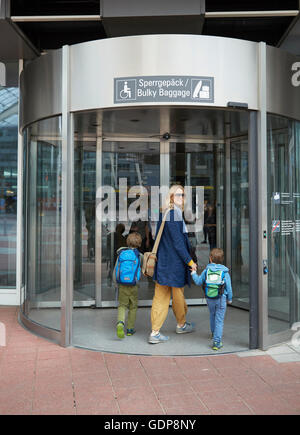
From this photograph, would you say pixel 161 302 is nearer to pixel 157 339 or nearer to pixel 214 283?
pixel 157 339

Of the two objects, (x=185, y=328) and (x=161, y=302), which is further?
(x=185, y=328)

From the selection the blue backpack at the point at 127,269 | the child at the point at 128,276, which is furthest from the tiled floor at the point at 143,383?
the blue backpack at the point at 127,269

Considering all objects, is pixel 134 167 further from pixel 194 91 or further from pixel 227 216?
pixel 194 91

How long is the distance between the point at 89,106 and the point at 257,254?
243cm

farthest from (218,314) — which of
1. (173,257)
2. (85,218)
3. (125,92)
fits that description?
(85,218)

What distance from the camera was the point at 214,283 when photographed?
191 inches

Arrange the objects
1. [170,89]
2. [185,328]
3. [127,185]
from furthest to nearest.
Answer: [127,185] → [185,328] → [170,89]

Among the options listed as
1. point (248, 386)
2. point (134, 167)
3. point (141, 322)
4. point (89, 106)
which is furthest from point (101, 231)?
point (248, 386)

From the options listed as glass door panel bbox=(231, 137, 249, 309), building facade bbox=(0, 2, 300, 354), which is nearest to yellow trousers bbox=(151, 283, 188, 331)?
building facade bbox=(0, 2, 300, 354)

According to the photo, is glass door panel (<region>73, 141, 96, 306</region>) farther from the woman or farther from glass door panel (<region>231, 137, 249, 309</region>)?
glass door panel (<region>231, 137, 249, 309</region>)

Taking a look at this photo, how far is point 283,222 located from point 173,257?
4.63 feet

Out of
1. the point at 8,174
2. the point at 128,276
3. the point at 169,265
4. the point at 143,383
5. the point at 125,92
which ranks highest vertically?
the point at 125,92

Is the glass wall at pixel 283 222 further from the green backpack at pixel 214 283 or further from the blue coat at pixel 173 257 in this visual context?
the blue coat at pixel 173 257

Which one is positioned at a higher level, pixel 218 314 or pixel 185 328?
pixel 218 314
